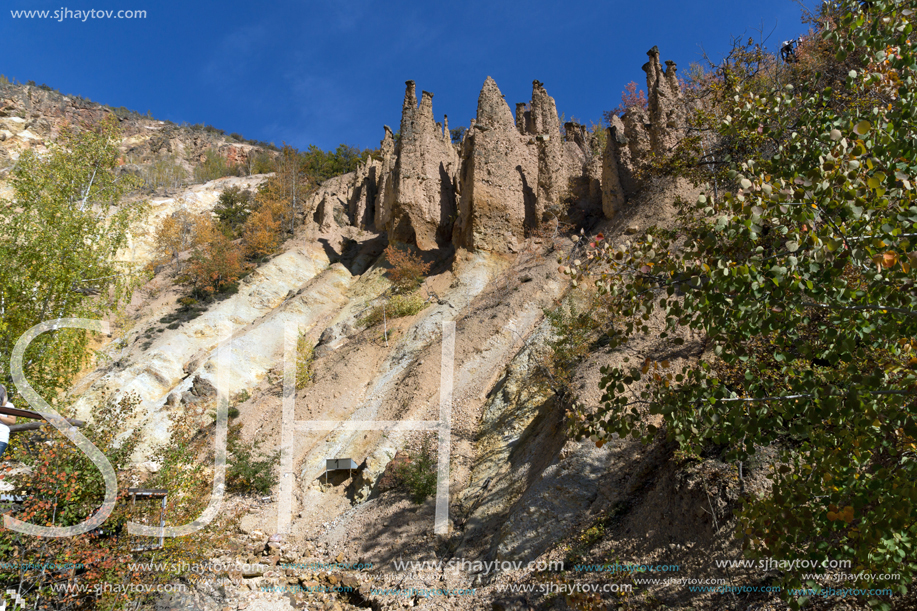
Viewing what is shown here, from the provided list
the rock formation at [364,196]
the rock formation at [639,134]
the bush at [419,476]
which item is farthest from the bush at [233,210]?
the bush at [419,476]

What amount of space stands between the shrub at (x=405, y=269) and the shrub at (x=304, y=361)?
5.30 metres

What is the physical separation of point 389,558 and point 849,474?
11.0 meters

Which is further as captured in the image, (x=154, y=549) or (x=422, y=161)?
(x=422, y=161)

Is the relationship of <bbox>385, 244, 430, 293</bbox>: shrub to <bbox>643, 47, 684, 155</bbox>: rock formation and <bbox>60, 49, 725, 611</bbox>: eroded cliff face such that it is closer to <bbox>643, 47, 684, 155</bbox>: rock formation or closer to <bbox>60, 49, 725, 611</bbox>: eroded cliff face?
<bbox>60, 49, 725, 611</bbox>: eroded cliff face

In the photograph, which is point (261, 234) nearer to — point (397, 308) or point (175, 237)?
point (175, 237)

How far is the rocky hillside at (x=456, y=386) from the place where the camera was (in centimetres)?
901

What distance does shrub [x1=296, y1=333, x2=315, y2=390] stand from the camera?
21.5 meters

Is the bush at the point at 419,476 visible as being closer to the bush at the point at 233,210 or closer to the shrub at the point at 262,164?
the bush at the point at 233,210

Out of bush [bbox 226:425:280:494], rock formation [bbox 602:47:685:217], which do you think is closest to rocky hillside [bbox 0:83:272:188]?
bush [bbox 226:425:280:494]

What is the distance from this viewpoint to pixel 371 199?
37281 mm

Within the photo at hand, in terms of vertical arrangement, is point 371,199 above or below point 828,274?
above

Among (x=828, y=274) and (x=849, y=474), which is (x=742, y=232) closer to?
(x=828, y=274)

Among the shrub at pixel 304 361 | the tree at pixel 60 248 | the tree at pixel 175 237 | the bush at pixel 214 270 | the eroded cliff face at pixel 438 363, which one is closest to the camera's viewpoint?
the tree at pixel 60 248

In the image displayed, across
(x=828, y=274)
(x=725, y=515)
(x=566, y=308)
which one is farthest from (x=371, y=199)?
(x=828, y=274)
